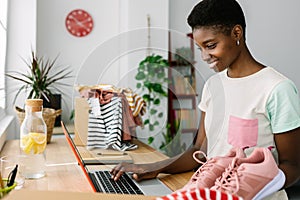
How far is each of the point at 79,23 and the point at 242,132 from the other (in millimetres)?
2571

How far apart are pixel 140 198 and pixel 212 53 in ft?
2.01

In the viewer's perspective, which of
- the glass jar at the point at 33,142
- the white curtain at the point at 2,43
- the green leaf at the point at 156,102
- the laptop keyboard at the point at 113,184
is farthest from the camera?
the green leaf at the point at 156,102

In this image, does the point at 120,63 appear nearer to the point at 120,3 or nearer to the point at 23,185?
the point at 23,185

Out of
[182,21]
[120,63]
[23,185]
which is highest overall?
[182,21]

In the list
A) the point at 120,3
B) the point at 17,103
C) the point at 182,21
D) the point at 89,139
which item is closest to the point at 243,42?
the point at 89,139

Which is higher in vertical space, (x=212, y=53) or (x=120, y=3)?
(x=120, y=3)

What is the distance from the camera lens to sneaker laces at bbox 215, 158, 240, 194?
0.61m

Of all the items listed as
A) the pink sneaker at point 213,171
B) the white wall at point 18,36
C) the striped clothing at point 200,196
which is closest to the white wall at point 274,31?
the white wall at point 18,36

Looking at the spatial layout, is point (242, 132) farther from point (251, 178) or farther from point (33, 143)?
point (33, 143)

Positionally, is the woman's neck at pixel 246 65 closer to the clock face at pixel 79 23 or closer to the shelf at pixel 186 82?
the shelf at pixel 186 82

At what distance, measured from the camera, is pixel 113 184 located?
1.04 m

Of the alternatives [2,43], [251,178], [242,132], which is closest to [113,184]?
[242,132]

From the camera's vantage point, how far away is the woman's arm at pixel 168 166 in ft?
3.59

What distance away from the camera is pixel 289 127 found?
1.04 meters
